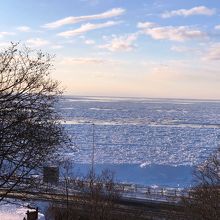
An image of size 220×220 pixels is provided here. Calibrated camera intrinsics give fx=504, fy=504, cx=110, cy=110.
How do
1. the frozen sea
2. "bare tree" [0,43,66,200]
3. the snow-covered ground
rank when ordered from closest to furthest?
"bare tree" [0,43,66,200] → the snow-covered ground → the frozen sea

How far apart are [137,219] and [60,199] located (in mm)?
5753

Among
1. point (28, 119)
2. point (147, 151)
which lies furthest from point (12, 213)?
point (147, 151)

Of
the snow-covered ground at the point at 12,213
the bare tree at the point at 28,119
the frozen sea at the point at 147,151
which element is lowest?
the frozen sea at the point at 147,151

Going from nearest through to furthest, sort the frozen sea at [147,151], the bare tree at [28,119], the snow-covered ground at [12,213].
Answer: the bare tree at [28,119], the snow-covered ground at [12,213], the frozen sea at [147,151]

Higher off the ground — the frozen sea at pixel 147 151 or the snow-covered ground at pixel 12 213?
the snow-covered ground at pixel 12 213

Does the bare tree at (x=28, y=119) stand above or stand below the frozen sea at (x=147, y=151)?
above

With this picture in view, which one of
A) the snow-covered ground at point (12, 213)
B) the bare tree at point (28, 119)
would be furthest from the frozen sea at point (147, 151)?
the bare tree at point (28, 119)

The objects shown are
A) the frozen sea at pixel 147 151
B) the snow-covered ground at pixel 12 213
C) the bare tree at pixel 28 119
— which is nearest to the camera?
the bare tree at pixel 28 119

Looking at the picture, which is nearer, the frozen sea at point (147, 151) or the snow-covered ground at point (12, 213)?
the snow-covered ground at point (12, 213)

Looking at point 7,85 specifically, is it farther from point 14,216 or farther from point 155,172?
point 155,172

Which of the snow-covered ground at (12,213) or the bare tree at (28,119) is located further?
the snow-covered ground at (12,213)

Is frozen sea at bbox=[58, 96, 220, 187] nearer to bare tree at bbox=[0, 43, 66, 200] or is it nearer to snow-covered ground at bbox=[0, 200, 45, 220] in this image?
snow-covered ground at bbox=[0, 200, 45, 220]

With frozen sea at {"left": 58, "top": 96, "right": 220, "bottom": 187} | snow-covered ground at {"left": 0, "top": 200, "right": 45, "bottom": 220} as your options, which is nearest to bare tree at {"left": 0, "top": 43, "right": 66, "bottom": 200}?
snow-covered ground at {"left": 0, "top": 200, "right": 45, "bottom": 220}

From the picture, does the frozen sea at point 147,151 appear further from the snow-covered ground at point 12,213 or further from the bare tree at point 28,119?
the bare tree at point 28,119
